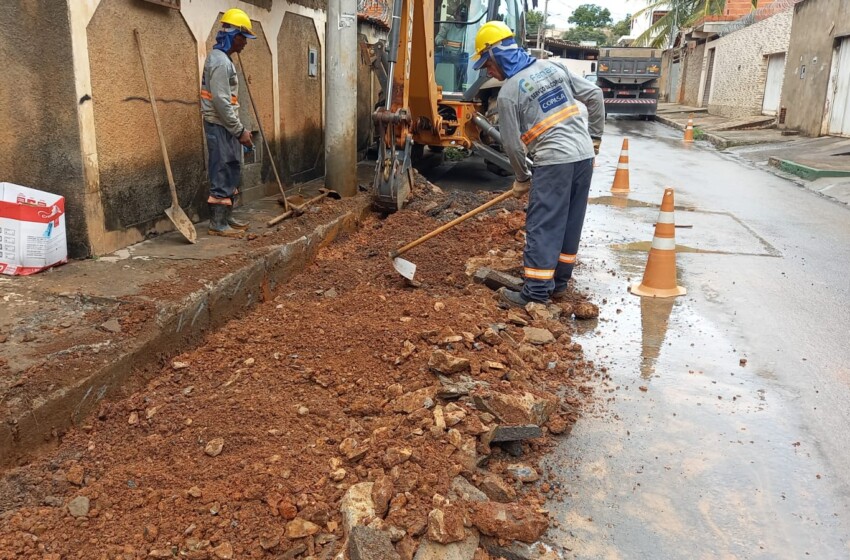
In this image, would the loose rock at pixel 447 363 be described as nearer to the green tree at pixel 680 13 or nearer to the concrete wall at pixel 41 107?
the concrete wall at pixel 41 107

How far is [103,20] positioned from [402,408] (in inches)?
142

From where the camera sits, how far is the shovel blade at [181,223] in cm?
530

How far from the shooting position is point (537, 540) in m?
2.47

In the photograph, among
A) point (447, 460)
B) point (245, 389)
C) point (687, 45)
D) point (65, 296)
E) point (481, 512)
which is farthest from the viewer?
point (687, 45)

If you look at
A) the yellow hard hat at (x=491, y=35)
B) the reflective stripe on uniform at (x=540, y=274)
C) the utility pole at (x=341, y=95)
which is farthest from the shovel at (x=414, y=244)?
the utility pole at (x=341, y=95)

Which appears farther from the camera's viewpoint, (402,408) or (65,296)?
(65,296)

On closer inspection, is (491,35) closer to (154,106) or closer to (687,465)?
(154,106)

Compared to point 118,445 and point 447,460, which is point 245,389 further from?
point 447,460

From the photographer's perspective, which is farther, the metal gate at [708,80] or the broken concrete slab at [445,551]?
the metal gate at [708,80]

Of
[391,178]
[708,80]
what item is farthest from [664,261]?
[708,80]

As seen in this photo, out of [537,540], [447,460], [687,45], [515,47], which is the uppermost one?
[687,45]

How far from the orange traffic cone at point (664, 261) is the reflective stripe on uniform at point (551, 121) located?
1067 mm

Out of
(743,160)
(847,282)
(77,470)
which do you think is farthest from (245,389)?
(743,160)

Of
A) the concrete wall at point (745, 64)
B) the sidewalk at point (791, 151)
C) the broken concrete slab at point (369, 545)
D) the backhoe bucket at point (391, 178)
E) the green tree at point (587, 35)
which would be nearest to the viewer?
the broken concrete slab at point (369, 545)
